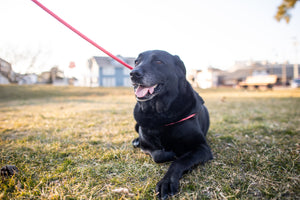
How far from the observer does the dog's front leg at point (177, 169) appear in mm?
A: 1489

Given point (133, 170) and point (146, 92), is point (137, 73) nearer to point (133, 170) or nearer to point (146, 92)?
point (146, 92)

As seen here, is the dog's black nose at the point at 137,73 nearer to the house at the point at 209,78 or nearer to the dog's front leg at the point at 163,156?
the dog's front leg at the point at 163,156

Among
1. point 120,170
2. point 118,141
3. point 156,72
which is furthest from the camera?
point 118,141

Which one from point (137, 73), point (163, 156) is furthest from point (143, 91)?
point (163, 156)

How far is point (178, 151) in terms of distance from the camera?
2025 mm

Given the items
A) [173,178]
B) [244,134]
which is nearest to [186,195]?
[173,178]

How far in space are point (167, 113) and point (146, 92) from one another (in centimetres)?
36

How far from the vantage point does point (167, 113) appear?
2029mm

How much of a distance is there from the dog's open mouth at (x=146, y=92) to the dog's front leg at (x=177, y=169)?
0.78 metres

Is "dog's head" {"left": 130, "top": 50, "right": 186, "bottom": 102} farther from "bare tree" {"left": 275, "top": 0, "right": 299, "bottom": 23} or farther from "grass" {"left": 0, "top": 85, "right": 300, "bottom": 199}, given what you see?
"bare tree" {"left": 275, "top": 0, "right": 299, "bottom": 23}

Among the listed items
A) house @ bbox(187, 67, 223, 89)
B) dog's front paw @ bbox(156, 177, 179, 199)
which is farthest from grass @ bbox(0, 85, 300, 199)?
house @ bbox(187, 67, 223, 89)

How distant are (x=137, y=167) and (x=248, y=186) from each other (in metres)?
1.14

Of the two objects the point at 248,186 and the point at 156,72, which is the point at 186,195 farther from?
the point at 156,72

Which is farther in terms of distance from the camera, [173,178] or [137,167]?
[137,167]
